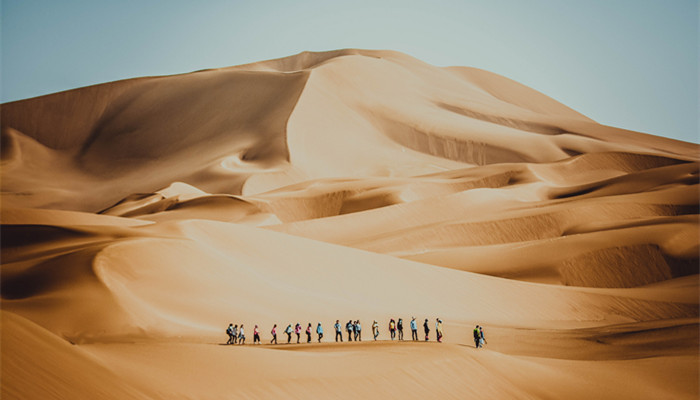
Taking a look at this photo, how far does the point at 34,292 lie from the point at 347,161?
66607 millimetres

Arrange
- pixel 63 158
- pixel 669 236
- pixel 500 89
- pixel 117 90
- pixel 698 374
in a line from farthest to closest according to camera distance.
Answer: pixel 500 89
pixel 117 90
pixel 63 158
pixel 669 236
pixel 698 374

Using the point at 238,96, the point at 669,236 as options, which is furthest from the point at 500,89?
the point at 669,236

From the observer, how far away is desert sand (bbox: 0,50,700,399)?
11.1 meters

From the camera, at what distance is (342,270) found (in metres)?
25.8

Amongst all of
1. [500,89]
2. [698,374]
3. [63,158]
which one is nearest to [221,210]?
[698,374]

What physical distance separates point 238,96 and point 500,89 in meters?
71.7

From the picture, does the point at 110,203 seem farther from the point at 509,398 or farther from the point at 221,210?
the point at 509,398

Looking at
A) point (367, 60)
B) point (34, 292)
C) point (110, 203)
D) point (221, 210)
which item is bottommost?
point (34, 292)

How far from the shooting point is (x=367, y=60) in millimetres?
117375

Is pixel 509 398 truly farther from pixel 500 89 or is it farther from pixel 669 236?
pixel 500 89

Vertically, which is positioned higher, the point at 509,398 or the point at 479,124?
the point at 479,124

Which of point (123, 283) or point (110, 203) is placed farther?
point (110, 203)

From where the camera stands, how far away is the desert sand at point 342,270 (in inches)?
436

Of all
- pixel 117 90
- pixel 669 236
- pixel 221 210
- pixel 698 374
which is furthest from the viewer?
pixel 117 90
